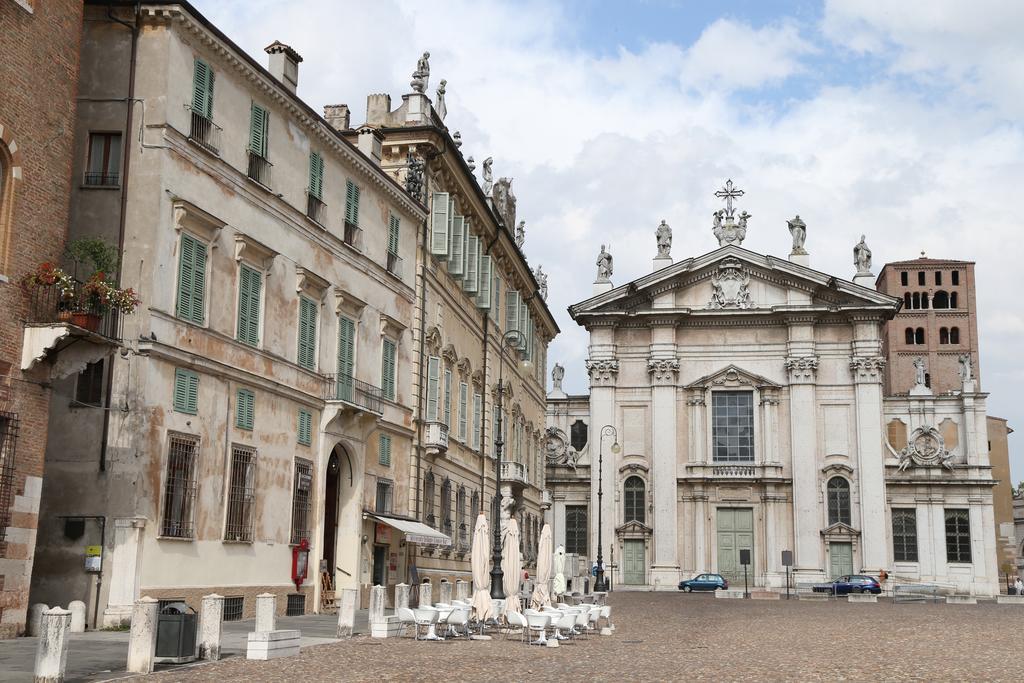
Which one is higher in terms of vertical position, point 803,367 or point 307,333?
point 803,367

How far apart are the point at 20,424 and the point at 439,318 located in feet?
59.0

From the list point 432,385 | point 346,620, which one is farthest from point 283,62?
point 346,620

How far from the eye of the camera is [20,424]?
16.5 meters

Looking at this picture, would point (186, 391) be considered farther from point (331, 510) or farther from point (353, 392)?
point (331, 510)

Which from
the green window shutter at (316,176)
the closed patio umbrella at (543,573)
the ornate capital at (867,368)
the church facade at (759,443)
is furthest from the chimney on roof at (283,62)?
the ornate capital at (867,368)

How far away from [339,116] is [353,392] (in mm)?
9738

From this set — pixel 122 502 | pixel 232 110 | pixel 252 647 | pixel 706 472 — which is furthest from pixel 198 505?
pixel 706 472

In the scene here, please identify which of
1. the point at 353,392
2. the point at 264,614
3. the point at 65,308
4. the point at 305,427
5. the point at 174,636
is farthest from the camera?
the point at 353,392

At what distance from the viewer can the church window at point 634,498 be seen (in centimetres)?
5856

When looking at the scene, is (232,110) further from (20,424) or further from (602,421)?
(602,421)

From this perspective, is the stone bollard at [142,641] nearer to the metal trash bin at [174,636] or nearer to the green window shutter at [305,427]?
the metal trash bin at [174,636]

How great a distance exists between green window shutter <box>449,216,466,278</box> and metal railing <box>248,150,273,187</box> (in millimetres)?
10784

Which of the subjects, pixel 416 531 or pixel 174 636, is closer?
pixel 174 636

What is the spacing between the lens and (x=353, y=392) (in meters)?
27.2
